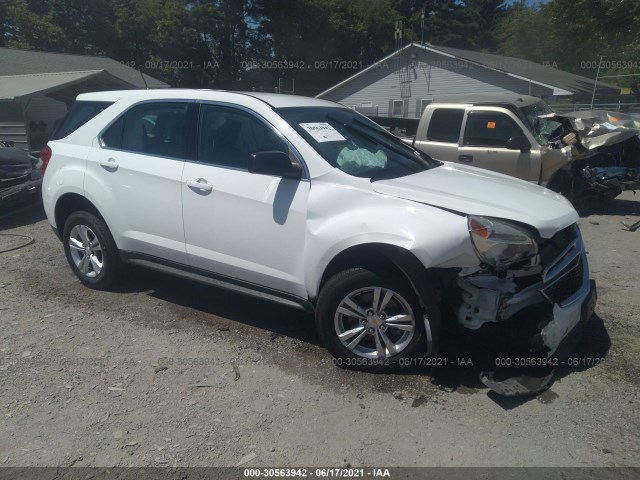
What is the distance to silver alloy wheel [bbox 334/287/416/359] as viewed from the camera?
368cm

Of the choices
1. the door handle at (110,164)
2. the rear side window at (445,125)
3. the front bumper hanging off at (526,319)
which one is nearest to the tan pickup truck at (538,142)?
the rear side window at (445,125)

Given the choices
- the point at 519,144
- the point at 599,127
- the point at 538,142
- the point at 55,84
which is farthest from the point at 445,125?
the point at 55,84

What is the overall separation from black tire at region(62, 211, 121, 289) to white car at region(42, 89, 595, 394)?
0.07ft

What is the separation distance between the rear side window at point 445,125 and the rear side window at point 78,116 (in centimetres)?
519

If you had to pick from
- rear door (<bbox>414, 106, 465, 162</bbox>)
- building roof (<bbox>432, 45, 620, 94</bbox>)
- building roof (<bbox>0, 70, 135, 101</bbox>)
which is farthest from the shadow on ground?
building roof (<bbox>432, 45, 620, 94</bbox>)

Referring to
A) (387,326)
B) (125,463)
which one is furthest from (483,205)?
(125,463)

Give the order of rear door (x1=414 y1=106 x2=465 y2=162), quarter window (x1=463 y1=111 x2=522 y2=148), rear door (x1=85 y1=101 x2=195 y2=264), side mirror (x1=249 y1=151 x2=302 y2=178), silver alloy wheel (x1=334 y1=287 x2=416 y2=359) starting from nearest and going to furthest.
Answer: silver alloy wheel (x1=334 y1=287 x2=416 y2=359)
side mirror (x1=249 y1=151 x2=302 y2=178)
rear door (x1=85 y1=101 x2=195 y2=264)
quarter window (x1=463 y1=111 x2=522 y2=148)
rear door (x1=414 y1=106 x2=465 y2=162)

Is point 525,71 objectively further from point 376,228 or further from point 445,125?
point 376,228

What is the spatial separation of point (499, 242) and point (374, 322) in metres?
0.97

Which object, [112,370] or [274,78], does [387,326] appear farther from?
[274,78]

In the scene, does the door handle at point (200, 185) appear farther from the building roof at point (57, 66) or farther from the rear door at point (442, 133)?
the building roof at point (57, 66)

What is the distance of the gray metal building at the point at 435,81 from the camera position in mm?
25719

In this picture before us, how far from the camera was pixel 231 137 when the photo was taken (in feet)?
14.5

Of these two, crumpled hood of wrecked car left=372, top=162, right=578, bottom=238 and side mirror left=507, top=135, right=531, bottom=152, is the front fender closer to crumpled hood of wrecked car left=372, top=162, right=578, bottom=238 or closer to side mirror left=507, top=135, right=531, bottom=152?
crumpled hood of wrecked car left=372, top=162, right=578, bottom=238
